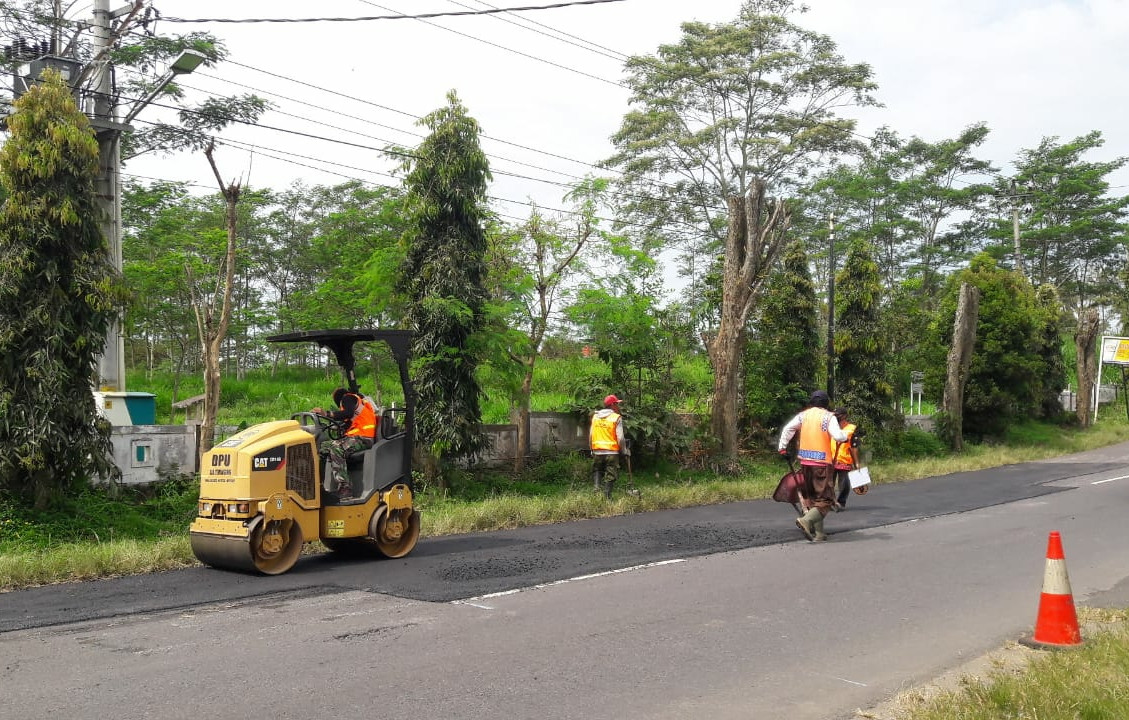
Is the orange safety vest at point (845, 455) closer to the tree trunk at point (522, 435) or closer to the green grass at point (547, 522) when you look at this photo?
the green grass at point (547, 522)

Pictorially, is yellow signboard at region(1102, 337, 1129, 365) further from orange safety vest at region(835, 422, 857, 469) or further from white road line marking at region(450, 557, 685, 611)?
white road line marking at region(450, 557, 685, 611)

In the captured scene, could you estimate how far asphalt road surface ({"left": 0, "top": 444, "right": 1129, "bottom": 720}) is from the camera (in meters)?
5.44

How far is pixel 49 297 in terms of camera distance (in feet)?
41.1

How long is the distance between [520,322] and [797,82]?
24.3 metres

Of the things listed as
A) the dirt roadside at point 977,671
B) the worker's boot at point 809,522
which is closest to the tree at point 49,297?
the worker's boot at point 809,522

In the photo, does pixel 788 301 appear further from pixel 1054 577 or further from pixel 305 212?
pixel 1054 577

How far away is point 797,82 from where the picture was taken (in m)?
37.8

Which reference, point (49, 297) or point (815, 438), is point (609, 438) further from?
point (49, 297)

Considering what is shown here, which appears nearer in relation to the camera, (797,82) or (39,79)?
(39,79)

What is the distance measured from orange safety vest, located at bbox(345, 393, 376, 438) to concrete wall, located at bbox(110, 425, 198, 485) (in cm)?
579

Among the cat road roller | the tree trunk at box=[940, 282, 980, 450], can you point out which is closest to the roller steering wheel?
the cat road roller

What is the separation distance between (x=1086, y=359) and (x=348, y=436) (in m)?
39.5

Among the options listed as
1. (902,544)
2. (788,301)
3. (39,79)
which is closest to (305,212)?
(788,301)

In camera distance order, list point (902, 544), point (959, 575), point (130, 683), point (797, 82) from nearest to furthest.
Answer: point (130, 683)
point (959, 575)
point (902, 544)
point (797, 82)
